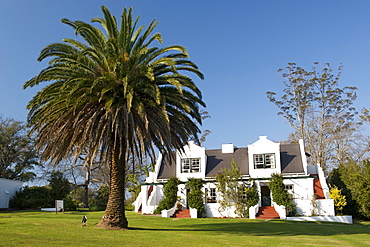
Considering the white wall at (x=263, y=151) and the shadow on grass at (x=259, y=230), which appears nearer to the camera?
the shadow on grass at (x=259, y=230)

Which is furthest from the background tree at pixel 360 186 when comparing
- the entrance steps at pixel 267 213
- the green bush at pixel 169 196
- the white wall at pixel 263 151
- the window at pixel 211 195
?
the green bush at pixel 169 196

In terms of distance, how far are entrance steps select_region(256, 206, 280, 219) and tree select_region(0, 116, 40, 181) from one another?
99.1ft

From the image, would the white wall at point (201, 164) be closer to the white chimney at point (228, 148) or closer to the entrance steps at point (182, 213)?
the white chimney at point (228, 148)

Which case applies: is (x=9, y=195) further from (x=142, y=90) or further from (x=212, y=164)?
(x=142, y=90)

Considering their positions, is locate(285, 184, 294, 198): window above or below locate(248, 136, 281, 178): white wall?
below

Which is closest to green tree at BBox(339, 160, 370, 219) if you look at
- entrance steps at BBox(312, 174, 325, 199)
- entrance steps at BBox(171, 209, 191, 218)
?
entrance steps at BBox(312, 174, 325, 199)

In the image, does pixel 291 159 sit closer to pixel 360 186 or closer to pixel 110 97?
pixel 360 186

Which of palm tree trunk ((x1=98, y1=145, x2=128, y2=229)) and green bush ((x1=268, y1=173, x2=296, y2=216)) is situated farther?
green bush ((x1=268, y1=173, x2=296, y2=216))

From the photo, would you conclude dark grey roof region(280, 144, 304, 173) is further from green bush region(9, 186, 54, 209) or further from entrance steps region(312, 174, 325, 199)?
green bush region(9, 186, 54, 209)

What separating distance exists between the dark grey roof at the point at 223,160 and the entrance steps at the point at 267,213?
377cm

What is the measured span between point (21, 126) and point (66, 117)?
3506 centimetres

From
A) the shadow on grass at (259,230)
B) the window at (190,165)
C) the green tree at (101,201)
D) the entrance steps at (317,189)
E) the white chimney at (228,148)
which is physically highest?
the white chimney at (228,148)

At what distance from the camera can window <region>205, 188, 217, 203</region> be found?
A: 3266 centimetres

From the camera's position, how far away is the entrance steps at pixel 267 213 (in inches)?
1153
